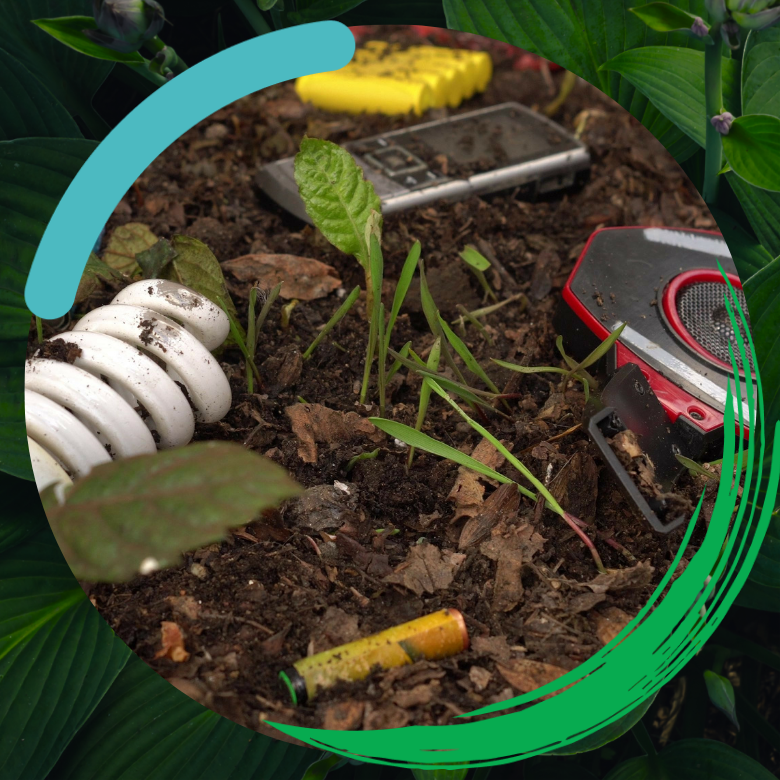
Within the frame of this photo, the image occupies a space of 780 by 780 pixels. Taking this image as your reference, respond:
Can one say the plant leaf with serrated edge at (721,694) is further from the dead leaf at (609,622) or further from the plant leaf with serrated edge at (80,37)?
the plant leaf with serrated edge at (80,37)

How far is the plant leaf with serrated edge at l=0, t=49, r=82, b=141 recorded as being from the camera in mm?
1052

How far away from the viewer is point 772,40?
1.05m

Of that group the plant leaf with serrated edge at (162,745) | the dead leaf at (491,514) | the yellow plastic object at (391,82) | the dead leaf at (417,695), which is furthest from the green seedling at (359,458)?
the yellow plastic object at (391,82)

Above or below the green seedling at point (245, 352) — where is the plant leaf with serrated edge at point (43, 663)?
below

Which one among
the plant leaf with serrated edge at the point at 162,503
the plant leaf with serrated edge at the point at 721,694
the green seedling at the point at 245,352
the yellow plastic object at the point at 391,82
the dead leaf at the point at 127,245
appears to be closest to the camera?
the plant leaf with serrated edge at the point at 162,503

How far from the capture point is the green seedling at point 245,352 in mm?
778

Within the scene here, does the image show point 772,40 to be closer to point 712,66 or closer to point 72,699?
point 712,66

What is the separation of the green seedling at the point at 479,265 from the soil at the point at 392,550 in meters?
0.01

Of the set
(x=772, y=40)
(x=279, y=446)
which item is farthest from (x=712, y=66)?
(x=279, y=446)

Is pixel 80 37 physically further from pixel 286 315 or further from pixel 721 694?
pixel 721 694

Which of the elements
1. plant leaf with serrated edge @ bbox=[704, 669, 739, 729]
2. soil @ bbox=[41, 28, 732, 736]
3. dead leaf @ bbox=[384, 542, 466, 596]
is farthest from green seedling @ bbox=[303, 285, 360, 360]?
plant leaf with serrated edge @ bbox=[704, 669, 739, 729]

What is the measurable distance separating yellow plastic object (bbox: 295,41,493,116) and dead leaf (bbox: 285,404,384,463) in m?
0.65

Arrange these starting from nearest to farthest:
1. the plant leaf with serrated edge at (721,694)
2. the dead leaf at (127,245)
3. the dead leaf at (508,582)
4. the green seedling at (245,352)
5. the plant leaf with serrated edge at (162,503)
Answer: the plant leaf with serrated edge at (162,503) < the dead leaf at (508,582) < the green seedling at (245,352) < the dead leaf at (127,245) < the plant leaf with serrated edge at (721,694)

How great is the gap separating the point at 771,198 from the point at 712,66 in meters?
0.27
